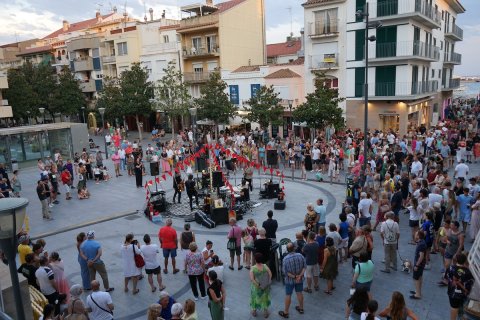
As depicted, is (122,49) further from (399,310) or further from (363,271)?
(399,310)

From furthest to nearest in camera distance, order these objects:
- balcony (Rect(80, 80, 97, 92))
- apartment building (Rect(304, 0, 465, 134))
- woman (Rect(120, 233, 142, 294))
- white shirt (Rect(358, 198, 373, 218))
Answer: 1. balcony (Rect(80, 80, 97, 92))
2. apartment building (Rect(304, 0, 465, 134))
3. white shirt (Rect(358, 198, 373, 218))
4. woman (Rect(120, 233, 142, 294))

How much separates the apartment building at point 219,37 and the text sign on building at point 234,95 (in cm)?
289

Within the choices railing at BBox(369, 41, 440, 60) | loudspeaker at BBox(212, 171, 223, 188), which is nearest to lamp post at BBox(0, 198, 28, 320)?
loudspeaker at BBox(212, 171, 223, 188)

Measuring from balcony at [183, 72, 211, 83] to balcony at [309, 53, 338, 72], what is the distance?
11836 mm

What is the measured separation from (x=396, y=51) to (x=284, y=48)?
65.2 feet

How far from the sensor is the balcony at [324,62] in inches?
1258

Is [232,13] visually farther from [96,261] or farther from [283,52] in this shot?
[96,261]

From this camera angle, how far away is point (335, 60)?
31.9m

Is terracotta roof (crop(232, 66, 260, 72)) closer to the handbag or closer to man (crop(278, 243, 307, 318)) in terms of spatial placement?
the handbag

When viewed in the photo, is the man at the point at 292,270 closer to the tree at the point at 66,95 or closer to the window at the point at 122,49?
the window at the point at 122,49

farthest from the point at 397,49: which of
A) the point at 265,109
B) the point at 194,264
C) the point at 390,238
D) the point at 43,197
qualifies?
the point at 194,264

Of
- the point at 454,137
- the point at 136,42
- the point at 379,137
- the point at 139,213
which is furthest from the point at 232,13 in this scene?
the point at 139,213

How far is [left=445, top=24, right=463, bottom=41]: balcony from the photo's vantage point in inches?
1637

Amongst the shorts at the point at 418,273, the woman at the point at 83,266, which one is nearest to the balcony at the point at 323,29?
the shorts at the point at 418,273
